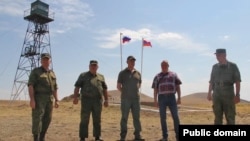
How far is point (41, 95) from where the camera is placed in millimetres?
8070

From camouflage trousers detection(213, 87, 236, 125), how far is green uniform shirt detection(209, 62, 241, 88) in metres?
0.13

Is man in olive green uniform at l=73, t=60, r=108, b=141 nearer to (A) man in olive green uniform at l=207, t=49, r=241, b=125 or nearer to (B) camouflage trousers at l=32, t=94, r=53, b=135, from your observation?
(B) camouflage trousers at l=32, t=94, r=53, b=135

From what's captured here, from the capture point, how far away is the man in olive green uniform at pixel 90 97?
28.1ft

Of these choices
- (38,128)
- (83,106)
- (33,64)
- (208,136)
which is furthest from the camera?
(33,64)

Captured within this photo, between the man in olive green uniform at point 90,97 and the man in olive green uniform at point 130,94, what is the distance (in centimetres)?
52

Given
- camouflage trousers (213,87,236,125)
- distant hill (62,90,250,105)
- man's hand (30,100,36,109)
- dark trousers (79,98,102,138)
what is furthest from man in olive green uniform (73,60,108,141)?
distant hill (62,90,250,105)

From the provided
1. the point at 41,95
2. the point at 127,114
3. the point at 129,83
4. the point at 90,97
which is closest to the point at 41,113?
the point at 41,95

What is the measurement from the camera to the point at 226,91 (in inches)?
319

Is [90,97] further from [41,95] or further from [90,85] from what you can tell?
[41,95]

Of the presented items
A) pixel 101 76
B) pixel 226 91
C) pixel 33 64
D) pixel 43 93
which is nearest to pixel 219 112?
pixel 226 91

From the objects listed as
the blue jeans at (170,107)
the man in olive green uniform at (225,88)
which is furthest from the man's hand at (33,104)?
the man in olive green uniform at (225,88)

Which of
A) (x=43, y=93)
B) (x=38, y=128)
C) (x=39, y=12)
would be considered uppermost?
(x=39, y=12)

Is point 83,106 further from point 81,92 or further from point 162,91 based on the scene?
point 162,91

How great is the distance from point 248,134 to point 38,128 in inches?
165
